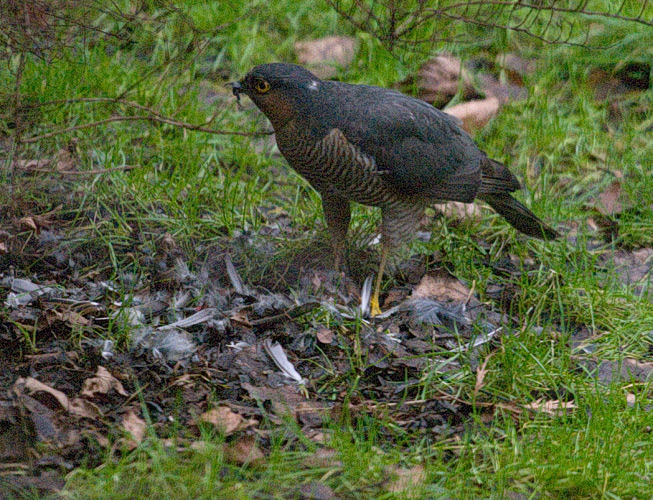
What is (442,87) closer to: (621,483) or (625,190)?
(625,190)

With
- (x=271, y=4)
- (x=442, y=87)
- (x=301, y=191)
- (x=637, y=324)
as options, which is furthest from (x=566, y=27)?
(x=637, y=324)

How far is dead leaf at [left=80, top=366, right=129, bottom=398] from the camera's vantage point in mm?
3188

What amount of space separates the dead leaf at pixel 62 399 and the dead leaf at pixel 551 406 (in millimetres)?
1774

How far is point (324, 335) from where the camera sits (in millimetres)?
3984

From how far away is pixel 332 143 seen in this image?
13.4 feet

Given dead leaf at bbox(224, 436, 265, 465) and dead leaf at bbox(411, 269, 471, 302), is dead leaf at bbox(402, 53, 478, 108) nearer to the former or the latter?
dead leaf at bbox(411, 269, 471, 302)

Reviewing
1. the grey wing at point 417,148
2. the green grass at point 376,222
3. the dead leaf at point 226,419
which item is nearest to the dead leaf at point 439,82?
the green grass at point 376,222

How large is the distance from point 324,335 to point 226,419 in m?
0.94

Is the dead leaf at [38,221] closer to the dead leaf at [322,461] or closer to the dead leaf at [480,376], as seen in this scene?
the dead leaf at [322,461]

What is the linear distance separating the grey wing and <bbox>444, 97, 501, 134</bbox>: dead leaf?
1302mm

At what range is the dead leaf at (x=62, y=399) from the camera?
304cm

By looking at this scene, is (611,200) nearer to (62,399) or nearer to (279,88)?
(279,88)

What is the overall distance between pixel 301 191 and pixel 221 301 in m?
1.42

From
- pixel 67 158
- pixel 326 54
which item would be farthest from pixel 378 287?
pixel 326 54
